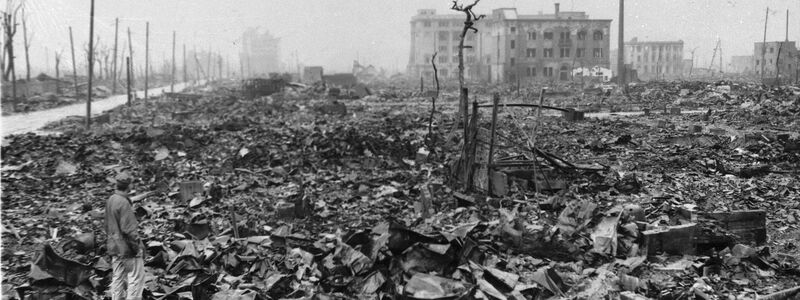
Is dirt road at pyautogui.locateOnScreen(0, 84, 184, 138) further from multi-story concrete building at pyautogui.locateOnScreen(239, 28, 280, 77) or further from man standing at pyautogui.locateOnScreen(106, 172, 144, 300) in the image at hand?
multi-story concrete building at pyautogui.locateOnScreen(239, 28, 280, 77)

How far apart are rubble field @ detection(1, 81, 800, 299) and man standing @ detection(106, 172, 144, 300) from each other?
0.32m

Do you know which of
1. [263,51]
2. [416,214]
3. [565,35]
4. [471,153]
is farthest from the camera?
[263,51]

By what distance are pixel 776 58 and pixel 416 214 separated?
2723 inches

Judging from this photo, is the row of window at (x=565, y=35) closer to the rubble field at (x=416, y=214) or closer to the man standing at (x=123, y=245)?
the rubble field at (x=416, y=214)

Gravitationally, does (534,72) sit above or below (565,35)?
below

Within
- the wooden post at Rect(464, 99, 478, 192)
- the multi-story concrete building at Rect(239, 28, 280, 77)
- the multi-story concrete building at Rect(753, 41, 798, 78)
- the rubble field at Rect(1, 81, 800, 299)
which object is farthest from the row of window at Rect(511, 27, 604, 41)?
the multi-story concrete building at Rect(239, 28, 280, 77)

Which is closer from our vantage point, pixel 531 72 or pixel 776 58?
pixel 776 58

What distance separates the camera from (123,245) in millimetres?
Result: 5445

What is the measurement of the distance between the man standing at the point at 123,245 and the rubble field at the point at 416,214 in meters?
0.32

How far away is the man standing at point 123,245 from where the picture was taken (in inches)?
215

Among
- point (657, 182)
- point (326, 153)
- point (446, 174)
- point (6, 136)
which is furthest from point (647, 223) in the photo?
point (6, 136)

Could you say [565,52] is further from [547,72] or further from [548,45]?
[547,72]

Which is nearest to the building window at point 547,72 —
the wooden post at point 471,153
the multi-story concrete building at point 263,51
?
the wooden post at point 471,153

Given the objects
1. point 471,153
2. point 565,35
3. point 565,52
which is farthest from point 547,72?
point 471,153
